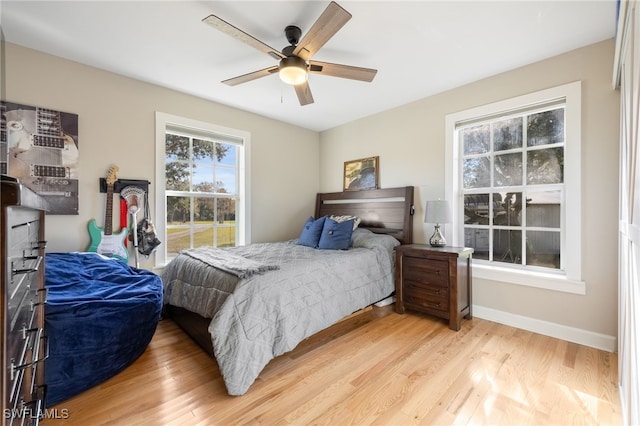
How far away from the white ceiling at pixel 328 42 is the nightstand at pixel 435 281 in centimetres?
179

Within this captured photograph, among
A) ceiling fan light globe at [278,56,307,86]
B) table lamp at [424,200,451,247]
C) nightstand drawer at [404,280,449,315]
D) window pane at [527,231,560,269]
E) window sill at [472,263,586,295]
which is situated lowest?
nightstand drawer at [404,280,449,315]

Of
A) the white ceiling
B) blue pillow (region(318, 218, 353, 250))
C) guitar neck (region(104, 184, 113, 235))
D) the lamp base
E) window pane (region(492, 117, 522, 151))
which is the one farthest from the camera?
blue pillow (region(318, 218, 353, 250))

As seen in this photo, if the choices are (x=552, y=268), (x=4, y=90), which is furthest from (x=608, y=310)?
(x=4, y=90)

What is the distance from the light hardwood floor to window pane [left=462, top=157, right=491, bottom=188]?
154cm

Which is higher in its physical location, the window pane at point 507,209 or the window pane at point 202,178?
the window pane at point 202,178

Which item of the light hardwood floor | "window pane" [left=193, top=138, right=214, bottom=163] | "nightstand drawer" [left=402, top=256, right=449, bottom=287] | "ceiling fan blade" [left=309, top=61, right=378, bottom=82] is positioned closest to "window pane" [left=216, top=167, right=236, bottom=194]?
"window pane" [left=193, top=138, right=214, bottom=163]

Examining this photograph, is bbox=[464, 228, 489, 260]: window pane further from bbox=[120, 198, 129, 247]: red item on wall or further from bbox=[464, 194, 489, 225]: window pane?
bbox=[120, 198, 129, 247]: red item on wall

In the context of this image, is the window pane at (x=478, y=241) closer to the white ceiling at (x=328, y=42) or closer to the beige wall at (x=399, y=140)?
the beige wall at (x=399, y=140)

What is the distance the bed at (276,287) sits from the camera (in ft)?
5.73

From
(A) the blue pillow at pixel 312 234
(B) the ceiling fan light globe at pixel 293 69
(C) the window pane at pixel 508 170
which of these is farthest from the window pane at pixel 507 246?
(B) the ceiling fan light globe at pixel 293 69

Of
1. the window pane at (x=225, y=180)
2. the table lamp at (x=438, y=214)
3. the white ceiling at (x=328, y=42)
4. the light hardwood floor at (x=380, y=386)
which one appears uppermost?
the white ceiling at (x=328, y=42)

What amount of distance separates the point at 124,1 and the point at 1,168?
163cm

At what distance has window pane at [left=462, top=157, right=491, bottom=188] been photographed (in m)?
2.95

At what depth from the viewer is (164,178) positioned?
304 centimetres
